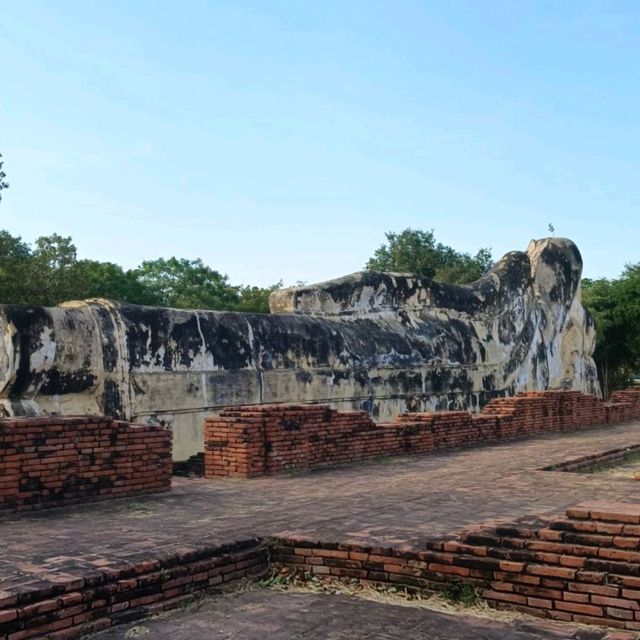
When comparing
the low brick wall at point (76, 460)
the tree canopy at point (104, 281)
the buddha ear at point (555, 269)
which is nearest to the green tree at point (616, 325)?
the buddha ear at point (555, 269)

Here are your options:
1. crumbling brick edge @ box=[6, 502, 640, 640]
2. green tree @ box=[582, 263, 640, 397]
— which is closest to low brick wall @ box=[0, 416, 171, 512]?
crumbling brick edge @ box=[6, 502, 640, 640]

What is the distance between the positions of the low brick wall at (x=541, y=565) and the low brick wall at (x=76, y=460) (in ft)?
7.55

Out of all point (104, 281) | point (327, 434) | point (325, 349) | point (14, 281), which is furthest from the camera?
point (104, 281)

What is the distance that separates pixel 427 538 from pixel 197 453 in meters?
4.34

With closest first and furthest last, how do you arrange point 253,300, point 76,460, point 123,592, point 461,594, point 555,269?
point 123,592
point 461,594
point 76,460
point 555,269
point 253,300

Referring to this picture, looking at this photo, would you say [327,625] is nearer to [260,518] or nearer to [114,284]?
[260,518]

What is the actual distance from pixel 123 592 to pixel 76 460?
2428 millimetres

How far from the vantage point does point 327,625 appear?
354cm

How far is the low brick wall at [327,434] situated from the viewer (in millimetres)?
7531

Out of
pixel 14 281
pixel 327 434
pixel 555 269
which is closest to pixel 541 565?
pixel 327 434

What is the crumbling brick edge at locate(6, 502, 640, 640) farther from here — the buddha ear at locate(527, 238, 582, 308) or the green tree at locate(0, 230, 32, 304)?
the green tree at locate(0, 230, 32, 304)

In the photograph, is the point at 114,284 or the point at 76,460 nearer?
the point at 76,460

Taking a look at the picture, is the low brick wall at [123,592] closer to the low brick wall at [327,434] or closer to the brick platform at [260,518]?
the brick platform at [260,518]

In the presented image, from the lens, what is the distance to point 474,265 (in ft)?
117
